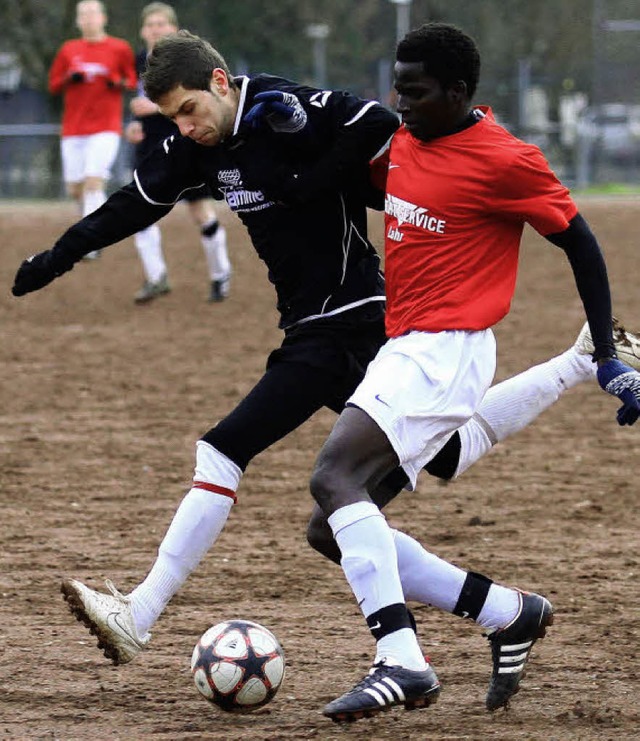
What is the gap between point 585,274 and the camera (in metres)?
4.25

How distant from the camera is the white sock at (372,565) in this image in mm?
4051

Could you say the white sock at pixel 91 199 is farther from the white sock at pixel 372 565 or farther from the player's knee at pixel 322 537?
the white sock at pixel 372 565

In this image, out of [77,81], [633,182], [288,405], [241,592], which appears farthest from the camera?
[633,182]

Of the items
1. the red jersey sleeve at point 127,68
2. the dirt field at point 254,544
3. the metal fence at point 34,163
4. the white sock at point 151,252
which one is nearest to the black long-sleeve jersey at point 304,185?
the dirt field at point 254,544

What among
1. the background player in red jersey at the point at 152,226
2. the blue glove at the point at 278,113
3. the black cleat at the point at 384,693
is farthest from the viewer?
the background player in red jersey at the point at 152,226

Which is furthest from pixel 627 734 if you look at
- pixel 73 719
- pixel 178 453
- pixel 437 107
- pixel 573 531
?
pixel 178 453

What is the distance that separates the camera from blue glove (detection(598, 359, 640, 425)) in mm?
4199

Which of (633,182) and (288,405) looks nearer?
(288,405)

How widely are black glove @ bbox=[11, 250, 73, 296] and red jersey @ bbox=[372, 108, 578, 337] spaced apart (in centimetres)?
122

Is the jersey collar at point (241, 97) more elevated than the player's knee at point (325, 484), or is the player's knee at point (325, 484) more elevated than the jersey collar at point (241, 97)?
the jersey collar at point (241, 97)

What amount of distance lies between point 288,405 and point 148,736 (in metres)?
1.06

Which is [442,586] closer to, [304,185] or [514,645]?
[514,645]

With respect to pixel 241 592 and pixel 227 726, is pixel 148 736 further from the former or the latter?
pixel 241 592

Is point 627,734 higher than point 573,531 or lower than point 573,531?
higher
